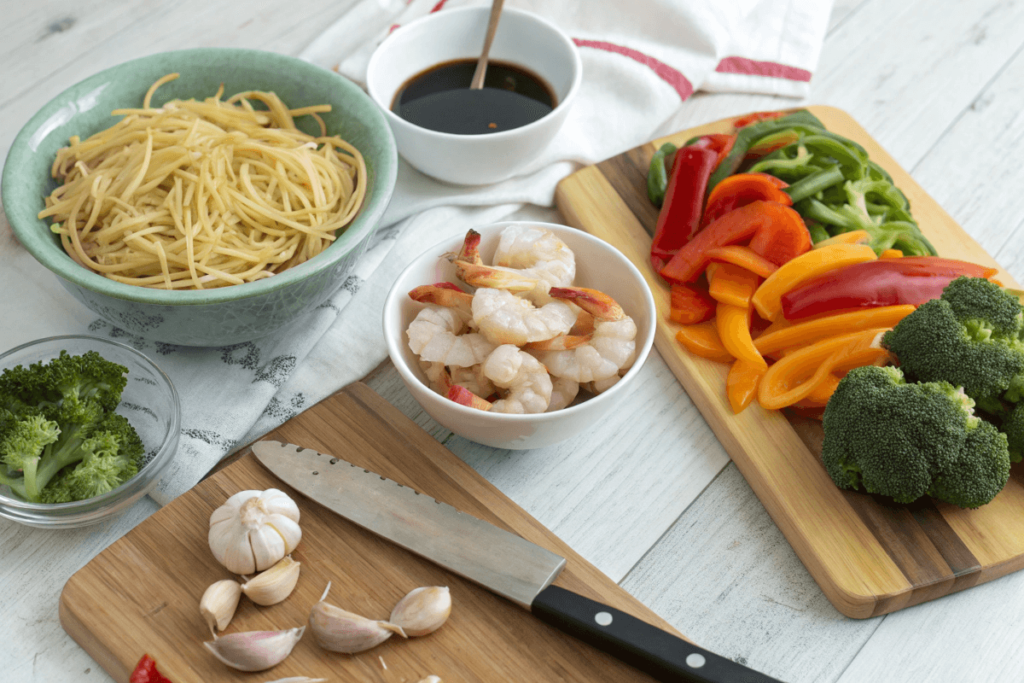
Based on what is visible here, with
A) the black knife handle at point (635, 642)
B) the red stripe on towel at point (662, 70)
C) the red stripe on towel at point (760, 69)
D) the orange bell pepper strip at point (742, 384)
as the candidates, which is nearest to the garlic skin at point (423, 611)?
the black knife handle at point (635, 642)

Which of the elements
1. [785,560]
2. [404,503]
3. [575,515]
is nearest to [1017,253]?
[785,560]

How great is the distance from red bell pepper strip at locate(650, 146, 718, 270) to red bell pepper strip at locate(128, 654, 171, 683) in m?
1.23

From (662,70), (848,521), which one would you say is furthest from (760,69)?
(848,521)

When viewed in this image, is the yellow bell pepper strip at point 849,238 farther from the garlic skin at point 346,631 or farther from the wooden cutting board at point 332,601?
the garlic skin at point 346,631

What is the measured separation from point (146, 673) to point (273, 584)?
0.21 m

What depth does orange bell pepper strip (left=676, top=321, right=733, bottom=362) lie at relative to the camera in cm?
171

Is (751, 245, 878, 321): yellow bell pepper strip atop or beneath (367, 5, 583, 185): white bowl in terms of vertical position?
atop

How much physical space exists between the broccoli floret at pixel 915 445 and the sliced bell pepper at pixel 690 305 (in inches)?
14.6

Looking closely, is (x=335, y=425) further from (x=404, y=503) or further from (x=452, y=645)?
(x=452, y=645)

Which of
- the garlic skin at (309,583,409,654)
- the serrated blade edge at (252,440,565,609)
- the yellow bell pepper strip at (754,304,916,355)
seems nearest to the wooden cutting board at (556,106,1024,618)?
the yellow bell pepper strip at (754,304,916,355)

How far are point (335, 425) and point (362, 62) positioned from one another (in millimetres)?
1171

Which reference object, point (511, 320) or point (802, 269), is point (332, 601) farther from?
Answer: point (802, 269)

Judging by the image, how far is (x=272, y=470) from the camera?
4.68ft

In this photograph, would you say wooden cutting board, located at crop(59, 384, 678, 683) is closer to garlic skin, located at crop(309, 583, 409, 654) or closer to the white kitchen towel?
garlic skin, located at crop(309, 583, 409, 654)
